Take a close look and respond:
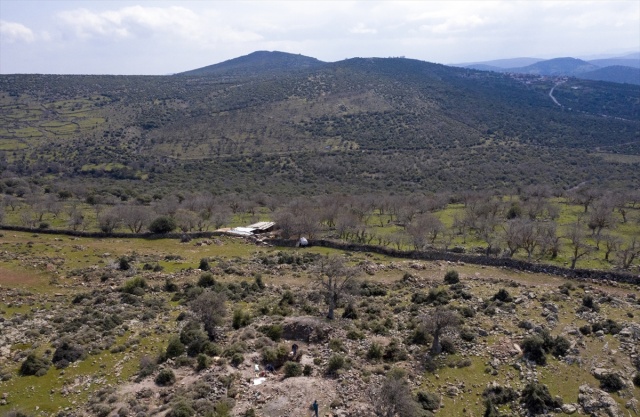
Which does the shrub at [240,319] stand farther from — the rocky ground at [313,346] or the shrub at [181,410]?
the shrub at [181,410]

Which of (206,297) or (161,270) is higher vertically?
(206,297)

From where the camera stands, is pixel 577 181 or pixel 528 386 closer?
pixel 528 386

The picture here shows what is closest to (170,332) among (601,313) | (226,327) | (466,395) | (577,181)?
(226,327)

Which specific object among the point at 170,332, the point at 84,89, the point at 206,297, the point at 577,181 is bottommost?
the point at 577,181

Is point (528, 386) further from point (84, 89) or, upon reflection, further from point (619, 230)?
point (84, 89)

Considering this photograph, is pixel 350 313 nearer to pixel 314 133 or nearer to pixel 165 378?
pixel 165 378

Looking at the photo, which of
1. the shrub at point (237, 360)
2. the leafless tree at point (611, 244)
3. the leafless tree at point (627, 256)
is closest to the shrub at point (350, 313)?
the shrub at point (237, 360)

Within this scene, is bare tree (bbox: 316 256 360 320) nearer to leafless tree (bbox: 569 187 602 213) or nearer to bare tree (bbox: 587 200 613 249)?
bare tree (bbox: 587 200 613 249)
